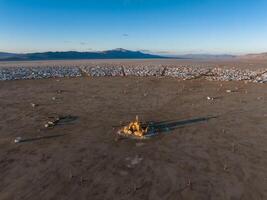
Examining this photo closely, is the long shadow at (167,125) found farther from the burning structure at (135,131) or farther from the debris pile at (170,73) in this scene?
the debris pile at (170,73)

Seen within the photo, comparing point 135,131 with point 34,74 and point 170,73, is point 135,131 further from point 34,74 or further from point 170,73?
point 34,74

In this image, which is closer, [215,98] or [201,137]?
[201,137]

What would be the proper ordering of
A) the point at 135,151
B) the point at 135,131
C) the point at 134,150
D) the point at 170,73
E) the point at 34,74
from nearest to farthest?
the point at 135,151, the point at 134,150, the point at 135,131, the point at 170,73, the point at 34,74

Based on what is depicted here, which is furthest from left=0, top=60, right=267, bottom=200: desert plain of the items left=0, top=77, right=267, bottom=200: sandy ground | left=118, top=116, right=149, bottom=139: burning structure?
left=118, top=116, right=149, bottom=139: burning structure

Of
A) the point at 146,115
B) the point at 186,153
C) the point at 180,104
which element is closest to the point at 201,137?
the point at 186,153

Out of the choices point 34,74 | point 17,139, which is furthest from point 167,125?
point 34,74

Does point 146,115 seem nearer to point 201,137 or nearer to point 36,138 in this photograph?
point 201,137
